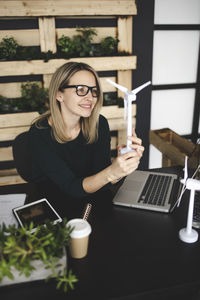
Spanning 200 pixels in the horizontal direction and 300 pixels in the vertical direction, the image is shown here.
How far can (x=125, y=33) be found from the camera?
282 centimetres

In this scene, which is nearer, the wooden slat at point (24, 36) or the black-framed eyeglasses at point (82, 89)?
the black-framed eyeglasses at point (82, 89)

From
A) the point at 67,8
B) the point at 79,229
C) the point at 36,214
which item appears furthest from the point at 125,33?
the point at 79,229

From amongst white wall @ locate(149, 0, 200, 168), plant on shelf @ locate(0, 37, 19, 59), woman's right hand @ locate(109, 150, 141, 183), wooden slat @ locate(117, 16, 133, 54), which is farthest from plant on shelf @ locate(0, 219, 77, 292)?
white wall @ locate(149, 0, 200, 168)

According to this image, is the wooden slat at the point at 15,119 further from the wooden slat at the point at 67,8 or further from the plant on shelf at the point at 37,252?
the plant on shelf at the point at 37,252

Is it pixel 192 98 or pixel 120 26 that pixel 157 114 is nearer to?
pixel 192 98

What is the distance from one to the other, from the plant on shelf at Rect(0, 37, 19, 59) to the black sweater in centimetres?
123

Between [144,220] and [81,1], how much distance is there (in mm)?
2232

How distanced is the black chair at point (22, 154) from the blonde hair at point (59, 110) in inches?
5.5

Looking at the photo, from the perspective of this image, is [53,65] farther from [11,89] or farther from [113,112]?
[113,112]

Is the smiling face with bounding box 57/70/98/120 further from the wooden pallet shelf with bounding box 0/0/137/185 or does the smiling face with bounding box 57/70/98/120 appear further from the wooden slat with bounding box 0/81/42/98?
the wooden slat with bounding box 0/81/42/98

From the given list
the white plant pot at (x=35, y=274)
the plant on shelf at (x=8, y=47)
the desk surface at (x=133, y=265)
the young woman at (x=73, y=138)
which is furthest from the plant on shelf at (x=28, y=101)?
the white plant pot at (x=35, y=274)

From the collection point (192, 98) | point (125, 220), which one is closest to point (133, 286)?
point (125, 220)

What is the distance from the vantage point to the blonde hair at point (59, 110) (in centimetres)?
157

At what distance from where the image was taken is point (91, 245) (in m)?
1.03
